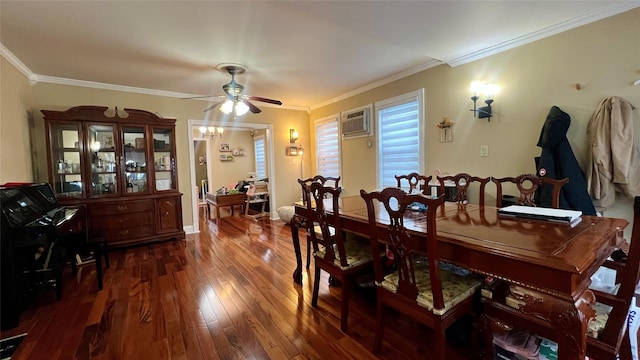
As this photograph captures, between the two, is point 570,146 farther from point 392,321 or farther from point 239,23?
point 239,23

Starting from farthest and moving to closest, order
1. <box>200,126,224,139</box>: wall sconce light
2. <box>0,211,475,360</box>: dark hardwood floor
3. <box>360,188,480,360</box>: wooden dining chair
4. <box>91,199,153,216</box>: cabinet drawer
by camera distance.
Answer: <box>200,126,224,139</box>: wall sconce light → <box>91,199,153,216</box>: cabinet drawer → <box>0,211,475,360</box>: dark hardwood floor → <box>360,188,480,360</box>: wooden dining chair

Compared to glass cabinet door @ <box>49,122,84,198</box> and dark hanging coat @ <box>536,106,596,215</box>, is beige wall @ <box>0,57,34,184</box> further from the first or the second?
dark hanging coat @ <box>536,106,596,215</box>

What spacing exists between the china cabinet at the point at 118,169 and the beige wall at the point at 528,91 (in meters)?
3.87

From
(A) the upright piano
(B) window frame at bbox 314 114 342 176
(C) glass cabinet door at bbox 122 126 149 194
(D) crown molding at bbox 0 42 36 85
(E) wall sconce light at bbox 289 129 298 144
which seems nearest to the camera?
(A) the upright piano

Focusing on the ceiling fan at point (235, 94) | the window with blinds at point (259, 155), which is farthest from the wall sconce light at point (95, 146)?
the window with blinds at point (259, 155)

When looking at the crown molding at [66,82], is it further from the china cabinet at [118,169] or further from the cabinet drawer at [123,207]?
the cabinet drawer at [123,207]

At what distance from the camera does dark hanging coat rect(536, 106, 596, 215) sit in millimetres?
2258

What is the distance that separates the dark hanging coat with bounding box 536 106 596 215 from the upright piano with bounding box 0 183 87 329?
4328 millimetres

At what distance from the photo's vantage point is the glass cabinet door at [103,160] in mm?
3771

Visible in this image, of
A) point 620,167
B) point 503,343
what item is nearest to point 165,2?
point 503,343

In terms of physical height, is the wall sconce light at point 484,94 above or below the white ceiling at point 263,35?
below

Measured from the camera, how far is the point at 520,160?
279cm

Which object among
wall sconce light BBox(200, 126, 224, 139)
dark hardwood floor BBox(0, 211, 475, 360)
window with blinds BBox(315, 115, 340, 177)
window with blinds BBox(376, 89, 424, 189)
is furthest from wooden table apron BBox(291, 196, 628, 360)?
wall sconce light BBox(200, 126, 224, 139)

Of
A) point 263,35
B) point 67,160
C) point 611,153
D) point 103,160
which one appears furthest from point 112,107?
point 611,153
